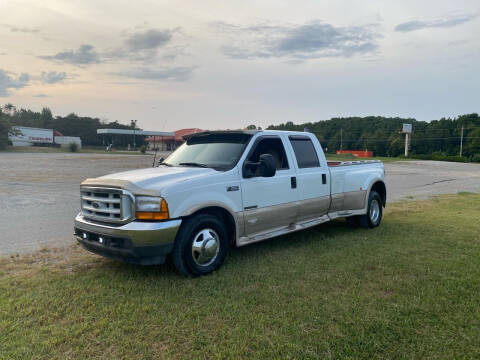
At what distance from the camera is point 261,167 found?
4984mm

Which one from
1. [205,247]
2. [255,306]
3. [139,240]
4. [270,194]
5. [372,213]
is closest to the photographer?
[255,306]

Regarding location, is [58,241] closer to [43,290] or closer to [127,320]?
[43,290]

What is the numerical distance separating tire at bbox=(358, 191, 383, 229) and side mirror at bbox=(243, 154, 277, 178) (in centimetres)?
315

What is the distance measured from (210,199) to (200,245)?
0.59 meters

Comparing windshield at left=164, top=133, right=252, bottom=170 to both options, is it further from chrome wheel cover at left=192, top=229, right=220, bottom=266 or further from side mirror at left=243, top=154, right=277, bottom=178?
chrome wheel cover at left=192, top=229, right=220, bottom=266

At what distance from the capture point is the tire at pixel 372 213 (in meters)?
7.29

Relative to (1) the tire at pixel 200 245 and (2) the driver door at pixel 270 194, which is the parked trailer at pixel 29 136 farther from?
(1) the tire at pixel 200 245

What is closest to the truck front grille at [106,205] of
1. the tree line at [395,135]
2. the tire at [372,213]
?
the tire at [372,213]

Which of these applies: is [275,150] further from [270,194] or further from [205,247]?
[205,247]

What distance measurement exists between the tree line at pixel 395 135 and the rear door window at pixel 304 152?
8219 centimetres

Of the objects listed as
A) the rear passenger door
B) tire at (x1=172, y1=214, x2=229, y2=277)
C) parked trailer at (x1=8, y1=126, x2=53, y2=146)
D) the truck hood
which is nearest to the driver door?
the rear passenger door

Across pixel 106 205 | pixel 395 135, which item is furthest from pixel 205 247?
pixel 395 135

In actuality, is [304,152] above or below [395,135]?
below

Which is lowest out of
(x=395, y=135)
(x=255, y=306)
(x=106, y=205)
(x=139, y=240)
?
(x=255, y=306)
